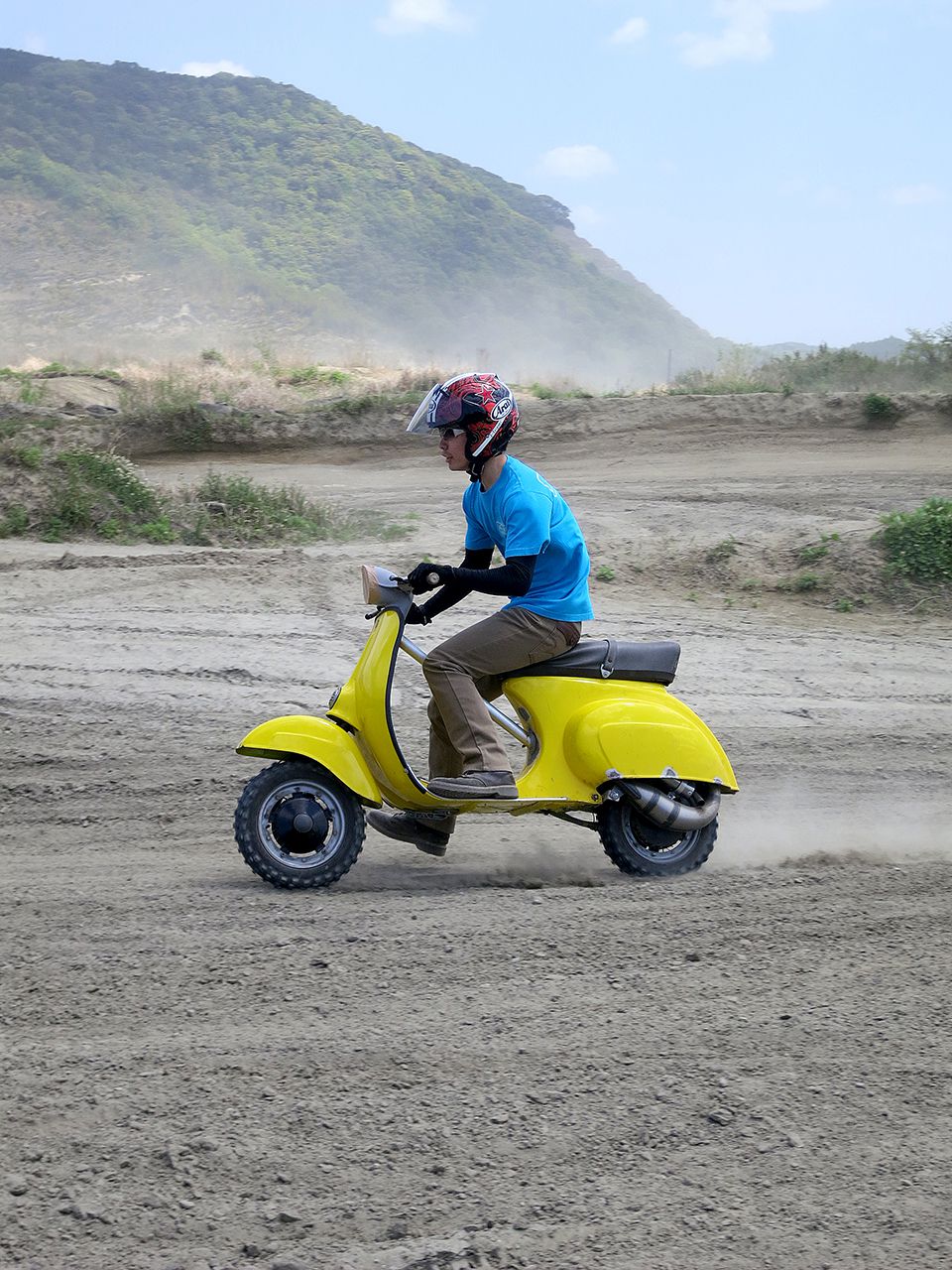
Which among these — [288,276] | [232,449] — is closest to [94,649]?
[232,449]

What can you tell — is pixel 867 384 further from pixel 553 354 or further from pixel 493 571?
pixel 553 354

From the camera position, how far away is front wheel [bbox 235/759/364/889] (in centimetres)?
547

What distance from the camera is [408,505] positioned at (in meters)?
16.7

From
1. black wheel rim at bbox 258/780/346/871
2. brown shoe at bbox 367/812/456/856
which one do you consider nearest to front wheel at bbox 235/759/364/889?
black wheel rim at bbox 258/780/346/871

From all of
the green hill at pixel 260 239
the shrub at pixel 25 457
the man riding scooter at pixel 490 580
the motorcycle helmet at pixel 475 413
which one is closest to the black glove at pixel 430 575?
the man riding scooter at pixel 490 580

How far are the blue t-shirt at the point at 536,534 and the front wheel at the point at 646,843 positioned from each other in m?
0.93

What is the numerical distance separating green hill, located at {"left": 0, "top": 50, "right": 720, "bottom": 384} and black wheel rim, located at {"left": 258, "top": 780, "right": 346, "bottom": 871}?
149 feet

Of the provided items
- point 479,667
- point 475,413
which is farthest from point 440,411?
point 479,667

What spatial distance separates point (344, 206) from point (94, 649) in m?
65.6

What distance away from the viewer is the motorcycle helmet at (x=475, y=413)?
17.6 ft

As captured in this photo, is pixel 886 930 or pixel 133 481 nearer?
pixel 886 930

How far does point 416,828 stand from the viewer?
5926 mm

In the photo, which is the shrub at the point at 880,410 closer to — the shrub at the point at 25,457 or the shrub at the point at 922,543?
the shrub at the point at 922,543

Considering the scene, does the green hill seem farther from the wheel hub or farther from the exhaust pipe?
the exhaust pipe
